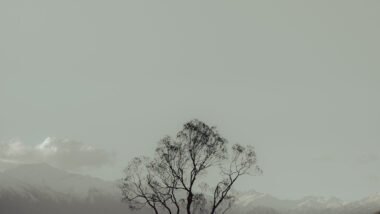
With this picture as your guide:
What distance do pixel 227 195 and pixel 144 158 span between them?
14.6 metres

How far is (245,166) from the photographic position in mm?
88938

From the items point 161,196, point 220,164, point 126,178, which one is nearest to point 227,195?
point 220,164

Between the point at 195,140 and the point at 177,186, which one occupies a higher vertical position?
the point at 195,140

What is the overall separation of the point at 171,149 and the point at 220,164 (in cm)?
843

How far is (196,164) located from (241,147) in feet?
27.8

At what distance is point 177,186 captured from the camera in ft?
285

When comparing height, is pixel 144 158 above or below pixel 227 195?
above

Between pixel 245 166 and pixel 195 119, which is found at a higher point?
pixel 195 119

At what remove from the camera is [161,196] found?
87.6m

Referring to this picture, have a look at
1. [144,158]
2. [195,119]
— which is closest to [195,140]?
[195,119]

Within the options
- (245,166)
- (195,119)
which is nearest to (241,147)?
(245,166)

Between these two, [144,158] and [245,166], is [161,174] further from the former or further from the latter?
[245,166]

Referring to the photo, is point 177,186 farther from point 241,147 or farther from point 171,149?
point 241,147

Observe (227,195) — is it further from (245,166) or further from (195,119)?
(195,119)
